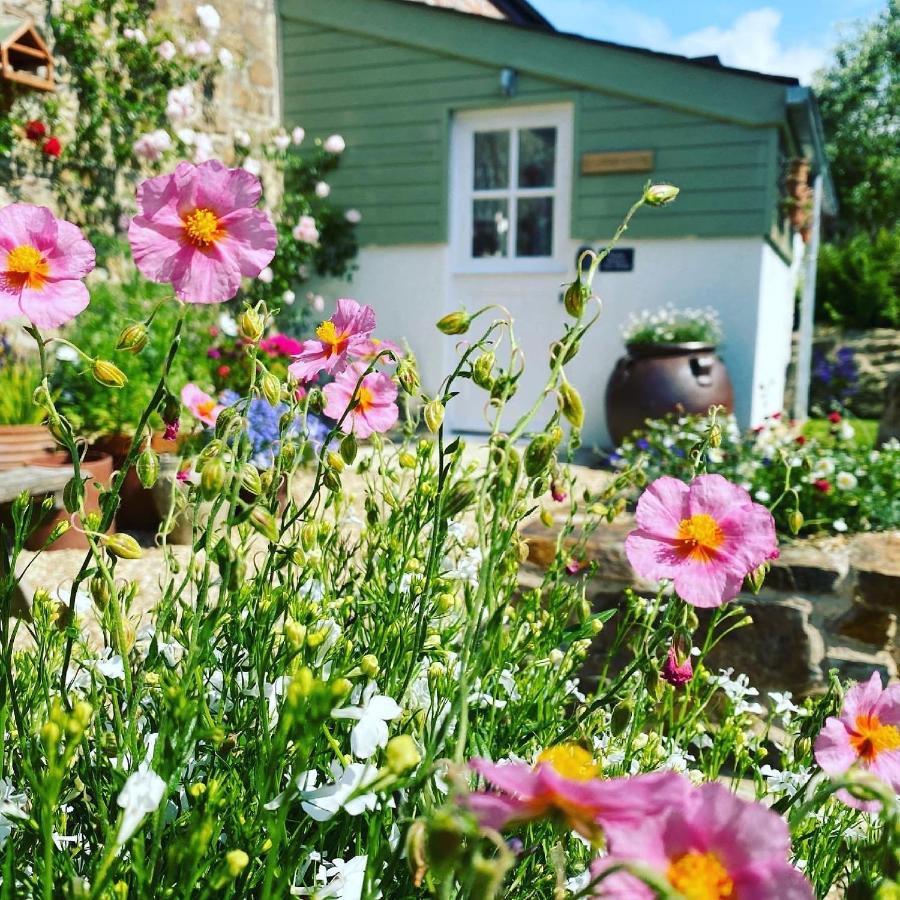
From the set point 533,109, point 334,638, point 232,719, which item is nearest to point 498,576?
point 334,638

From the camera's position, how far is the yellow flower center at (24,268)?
953 millimetres

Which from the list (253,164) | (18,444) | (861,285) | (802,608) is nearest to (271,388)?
(802,608)

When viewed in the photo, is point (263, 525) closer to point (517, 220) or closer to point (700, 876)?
point (700, 876)

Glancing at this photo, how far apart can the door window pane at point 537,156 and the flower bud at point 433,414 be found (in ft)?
20.2

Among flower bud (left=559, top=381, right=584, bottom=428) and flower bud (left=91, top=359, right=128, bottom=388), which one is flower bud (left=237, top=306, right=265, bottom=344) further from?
flower bud (left=559, top=381, right=584, bottom=428)

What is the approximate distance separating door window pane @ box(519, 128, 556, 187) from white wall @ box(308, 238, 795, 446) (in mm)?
566

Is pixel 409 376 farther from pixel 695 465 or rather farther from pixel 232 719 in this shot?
pixel 232 719

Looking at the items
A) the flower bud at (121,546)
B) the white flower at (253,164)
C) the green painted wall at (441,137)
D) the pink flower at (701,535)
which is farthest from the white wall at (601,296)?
the flower bud at (121,546)

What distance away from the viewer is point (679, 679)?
110cm

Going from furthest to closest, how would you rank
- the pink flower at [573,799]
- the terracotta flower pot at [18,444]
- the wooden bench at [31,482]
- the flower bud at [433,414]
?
the terracotta flower pot at [18,444] < the wooden bench at [31,482] < the flower bud at [433,414] < the pink flower at [573,799]

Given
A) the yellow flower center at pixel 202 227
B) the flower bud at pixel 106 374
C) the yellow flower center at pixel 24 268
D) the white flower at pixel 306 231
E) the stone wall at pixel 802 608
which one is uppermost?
the white flower at pixel 306 231

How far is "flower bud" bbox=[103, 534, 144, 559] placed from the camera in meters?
0.85

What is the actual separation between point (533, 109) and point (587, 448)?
244 cm

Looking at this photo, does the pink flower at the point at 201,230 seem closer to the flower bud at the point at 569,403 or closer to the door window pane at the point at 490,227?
the flower bud at the point at 569,403
